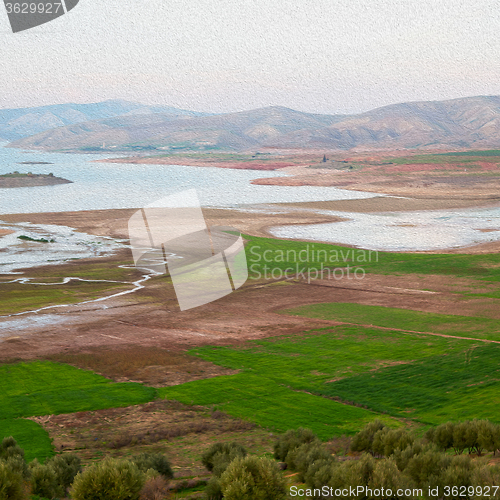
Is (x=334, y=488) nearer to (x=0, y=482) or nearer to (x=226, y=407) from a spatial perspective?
(x=0, y=482)

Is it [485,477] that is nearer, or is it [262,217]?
[485,477]

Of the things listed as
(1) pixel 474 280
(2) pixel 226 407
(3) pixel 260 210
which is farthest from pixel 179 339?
(3) pixel 260 210

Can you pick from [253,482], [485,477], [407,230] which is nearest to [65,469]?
[253,482]

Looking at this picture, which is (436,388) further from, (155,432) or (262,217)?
(262,217)

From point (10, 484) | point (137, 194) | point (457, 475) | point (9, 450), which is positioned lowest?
point (457, 475)

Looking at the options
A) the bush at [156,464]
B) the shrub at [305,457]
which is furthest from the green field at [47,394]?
the shrub at [305,457]

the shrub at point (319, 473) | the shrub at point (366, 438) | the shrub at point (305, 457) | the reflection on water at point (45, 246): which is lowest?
the shrub at point (366, 438)

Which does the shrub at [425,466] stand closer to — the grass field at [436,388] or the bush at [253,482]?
the bush at [253,482]
